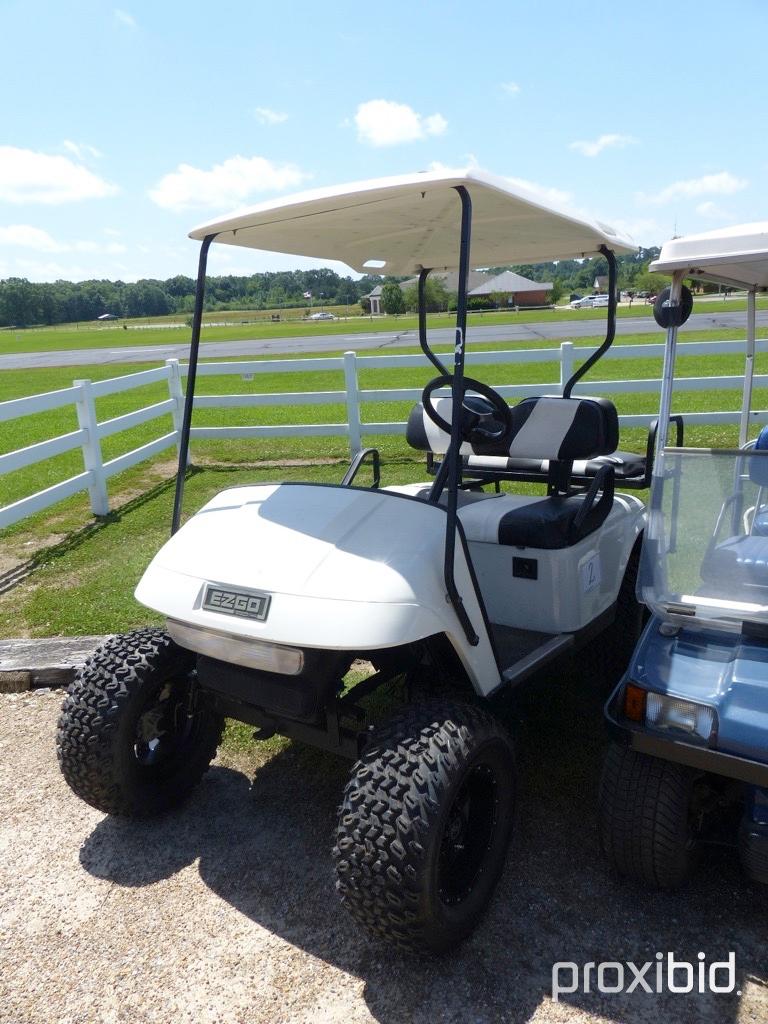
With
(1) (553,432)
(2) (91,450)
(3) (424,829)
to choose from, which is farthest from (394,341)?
(3) (424,829)

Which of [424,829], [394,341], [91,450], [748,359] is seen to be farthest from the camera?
[394,341]

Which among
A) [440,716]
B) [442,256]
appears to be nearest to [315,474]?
[442,256]

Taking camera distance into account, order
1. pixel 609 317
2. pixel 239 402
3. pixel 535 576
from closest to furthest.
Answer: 1. pixel 535 576
2. pixel 609 317
3. pixel 239 402

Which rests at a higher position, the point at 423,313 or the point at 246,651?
the point at 423,313

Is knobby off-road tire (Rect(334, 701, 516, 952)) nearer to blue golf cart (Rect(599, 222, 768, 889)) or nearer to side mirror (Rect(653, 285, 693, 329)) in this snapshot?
blue golf cart (Rect(599, 222, 768, 889))

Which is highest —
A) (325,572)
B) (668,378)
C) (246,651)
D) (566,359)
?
(668,378)

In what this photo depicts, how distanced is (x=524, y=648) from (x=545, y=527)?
468 mm

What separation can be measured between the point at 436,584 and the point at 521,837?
1028mm

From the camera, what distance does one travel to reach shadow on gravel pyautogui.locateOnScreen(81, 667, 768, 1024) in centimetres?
210

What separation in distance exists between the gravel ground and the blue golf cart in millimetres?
200

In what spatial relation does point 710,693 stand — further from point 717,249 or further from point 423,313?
point 423,313

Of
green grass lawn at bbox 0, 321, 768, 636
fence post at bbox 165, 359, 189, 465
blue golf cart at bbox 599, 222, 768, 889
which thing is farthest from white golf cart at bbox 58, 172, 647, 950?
fence post at bbox 165, 359, 189, 465

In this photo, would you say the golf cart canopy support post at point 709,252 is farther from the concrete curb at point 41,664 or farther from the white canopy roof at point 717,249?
the concrete curb at point 41,664

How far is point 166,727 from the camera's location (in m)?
2.92
